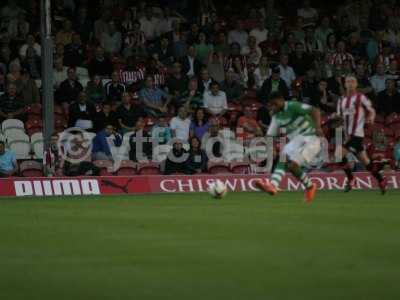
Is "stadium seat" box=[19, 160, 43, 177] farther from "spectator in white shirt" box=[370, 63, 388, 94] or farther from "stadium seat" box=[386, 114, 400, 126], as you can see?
"spectator in white shirt" box=[370, 63, 388, 94]

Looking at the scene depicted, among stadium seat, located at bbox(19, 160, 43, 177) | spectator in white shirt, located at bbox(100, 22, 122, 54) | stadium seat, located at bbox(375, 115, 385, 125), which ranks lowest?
stadium seat, located at bbox(19, 160, 43, 177)

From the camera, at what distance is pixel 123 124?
2122 centimetres

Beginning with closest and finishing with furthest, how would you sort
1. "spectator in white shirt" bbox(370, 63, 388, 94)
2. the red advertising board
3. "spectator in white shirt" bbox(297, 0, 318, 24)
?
1. the red advertising board
2. "spectator in white shirt" bbox(370, 63, 388, 94)
3. "spectator in white shirt" bbox(297, 0, 318, 24)

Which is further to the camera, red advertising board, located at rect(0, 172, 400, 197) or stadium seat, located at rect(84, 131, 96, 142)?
stadium seat, located at rect(84, 131, 96, 142)

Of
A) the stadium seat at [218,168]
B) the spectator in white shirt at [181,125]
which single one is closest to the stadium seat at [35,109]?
the spectator in white shirt at [181,125]

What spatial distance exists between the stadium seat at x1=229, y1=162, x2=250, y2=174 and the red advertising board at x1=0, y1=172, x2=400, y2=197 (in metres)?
1.02

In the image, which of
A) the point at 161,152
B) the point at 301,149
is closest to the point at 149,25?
the point at 161,152

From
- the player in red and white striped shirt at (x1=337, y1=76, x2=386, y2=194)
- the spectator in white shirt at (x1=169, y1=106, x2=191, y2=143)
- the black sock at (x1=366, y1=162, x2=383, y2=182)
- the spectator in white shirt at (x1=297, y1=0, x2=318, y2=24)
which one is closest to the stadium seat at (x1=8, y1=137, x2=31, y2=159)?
the spectator in white shirt at (x1=169, y1=106, x2=191, y2=143)

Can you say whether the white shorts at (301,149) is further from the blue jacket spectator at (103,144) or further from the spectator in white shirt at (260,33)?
the spectator in white shirt at (260,33)

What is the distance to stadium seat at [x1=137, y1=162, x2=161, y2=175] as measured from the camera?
20797 mm

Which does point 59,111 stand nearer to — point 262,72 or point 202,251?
point 262,72

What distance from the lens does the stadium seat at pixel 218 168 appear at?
21.1m

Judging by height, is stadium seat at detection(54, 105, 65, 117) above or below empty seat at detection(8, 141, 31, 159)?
above

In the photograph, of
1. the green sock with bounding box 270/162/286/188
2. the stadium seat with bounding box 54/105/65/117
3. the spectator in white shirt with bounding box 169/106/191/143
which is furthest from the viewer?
the stadium seat with bounding box 54/105/65/117
